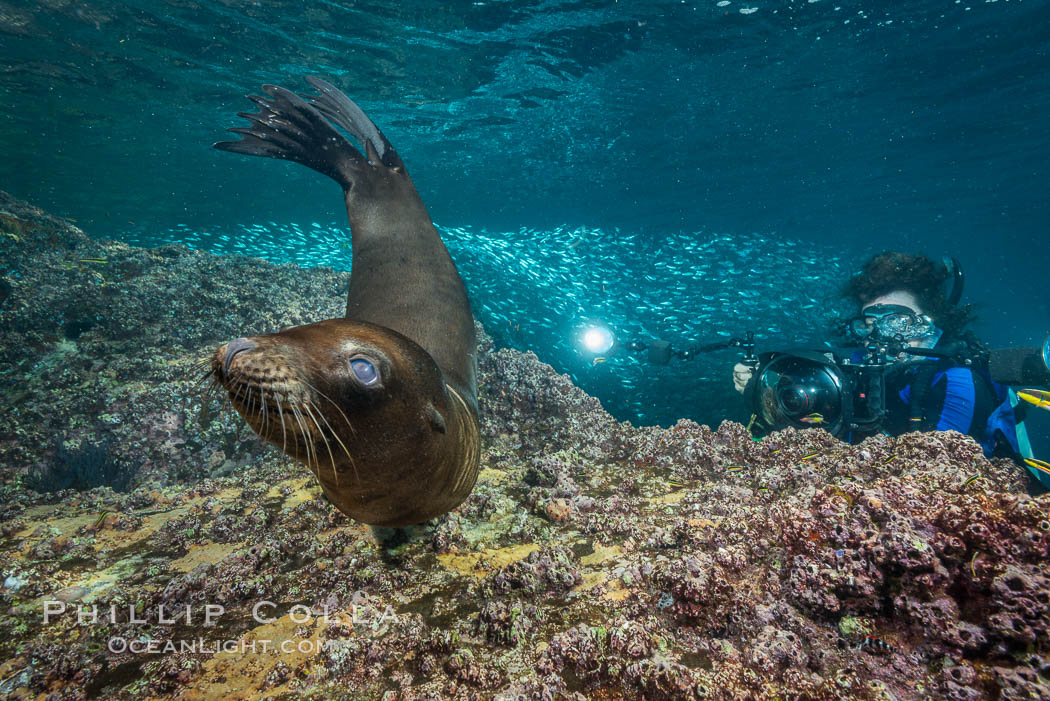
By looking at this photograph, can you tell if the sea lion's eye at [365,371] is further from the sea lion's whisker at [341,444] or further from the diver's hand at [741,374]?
the diver's hand at [741,374]

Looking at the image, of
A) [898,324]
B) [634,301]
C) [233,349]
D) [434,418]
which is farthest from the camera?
[634,301]

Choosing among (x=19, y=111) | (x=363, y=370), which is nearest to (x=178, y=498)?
(x=363, y=370)

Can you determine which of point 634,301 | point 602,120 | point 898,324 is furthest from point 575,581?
point 602,120

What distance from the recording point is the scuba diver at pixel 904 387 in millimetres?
4621

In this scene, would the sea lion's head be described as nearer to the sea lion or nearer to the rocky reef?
the sea lion

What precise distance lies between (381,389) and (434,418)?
0.28 meters

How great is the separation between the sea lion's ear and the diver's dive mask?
22.4 feet

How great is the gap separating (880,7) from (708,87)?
5.46 metres

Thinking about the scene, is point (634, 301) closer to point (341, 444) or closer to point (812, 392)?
point (812, 392)

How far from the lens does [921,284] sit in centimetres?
652

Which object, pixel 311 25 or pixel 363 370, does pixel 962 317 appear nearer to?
pixel 363 370

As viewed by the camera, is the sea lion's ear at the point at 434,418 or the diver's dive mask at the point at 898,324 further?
A: the diver's dive mask at the point at 898,324

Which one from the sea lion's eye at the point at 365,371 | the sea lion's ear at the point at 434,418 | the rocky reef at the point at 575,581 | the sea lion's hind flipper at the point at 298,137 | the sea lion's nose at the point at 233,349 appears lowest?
the rocky reef at the point at 575,581

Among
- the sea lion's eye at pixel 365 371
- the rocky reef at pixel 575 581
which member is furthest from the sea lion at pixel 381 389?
the rocky reef at pixel 575 581
